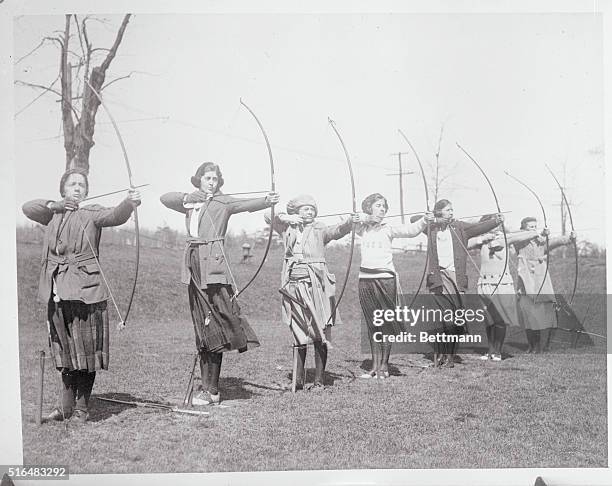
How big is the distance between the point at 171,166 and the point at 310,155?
773 millimetres

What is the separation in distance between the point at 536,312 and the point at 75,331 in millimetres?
2602

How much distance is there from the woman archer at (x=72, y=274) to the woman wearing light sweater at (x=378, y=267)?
1301 millimetres

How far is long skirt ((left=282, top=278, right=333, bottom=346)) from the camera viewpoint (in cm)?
380

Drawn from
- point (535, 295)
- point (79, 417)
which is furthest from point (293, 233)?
point (79, 417)

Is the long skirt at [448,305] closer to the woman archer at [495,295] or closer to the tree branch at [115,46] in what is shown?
the woman archer at [495,295]

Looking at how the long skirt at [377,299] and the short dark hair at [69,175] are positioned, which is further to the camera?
the long skirt at [377,299]

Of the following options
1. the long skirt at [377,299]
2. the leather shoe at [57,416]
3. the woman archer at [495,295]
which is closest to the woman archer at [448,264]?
the woman archer at [495,295]

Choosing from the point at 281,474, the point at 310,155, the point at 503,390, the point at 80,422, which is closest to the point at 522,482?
the point at 503,390

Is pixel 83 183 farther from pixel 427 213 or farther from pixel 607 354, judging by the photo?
pixel 607 354

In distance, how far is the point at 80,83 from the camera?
3.71 metres

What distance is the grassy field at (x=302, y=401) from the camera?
12.2 ft

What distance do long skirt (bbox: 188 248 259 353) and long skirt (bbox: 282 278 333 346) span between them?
0.25 metres

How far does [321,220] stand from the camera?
3.78m

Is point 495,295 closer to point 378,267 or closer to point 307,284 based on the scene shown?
point 378,267
